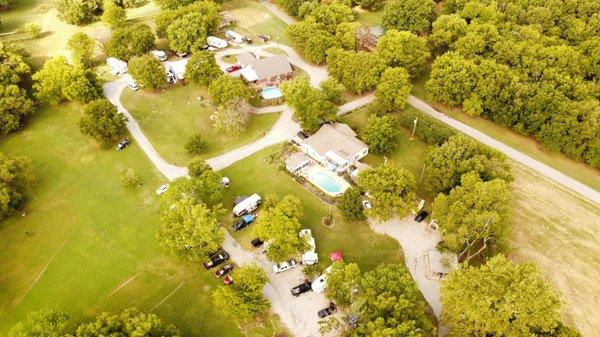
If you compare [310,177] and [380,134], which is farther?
[380,134]

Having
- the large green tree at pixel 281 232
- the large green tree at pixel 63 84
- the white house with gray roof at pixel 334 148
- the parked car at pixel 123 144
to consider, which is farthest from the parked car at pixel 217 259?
the large green tree at pixel 63 84

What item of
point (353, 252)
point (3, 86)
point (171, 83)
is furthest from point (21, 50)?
point (353, 252)

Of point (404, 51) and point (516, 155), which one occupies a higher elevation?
point (404, 51)

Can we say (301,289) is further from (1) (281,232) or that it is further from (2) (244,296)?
(2) (244,296)

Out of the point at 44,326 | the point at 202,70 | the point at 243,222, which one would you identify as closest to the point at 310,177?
the point at 243,222

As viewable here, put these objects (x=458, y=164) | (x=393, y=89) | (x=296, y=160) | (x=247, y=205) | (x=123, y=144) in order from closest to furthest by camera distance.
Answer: (x=458, y=164), (x=247, y=205), (x=296, y=160), (x=123, y=144), (x=393, y=89)

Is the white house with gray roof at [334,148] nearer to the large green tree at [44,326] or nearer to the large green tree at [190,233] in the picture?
the large green tree at [190,233]

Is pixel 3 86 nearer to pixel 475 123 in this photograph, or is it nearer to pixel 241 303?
pixel 241 303

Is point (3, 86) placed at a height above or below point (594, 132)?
below
